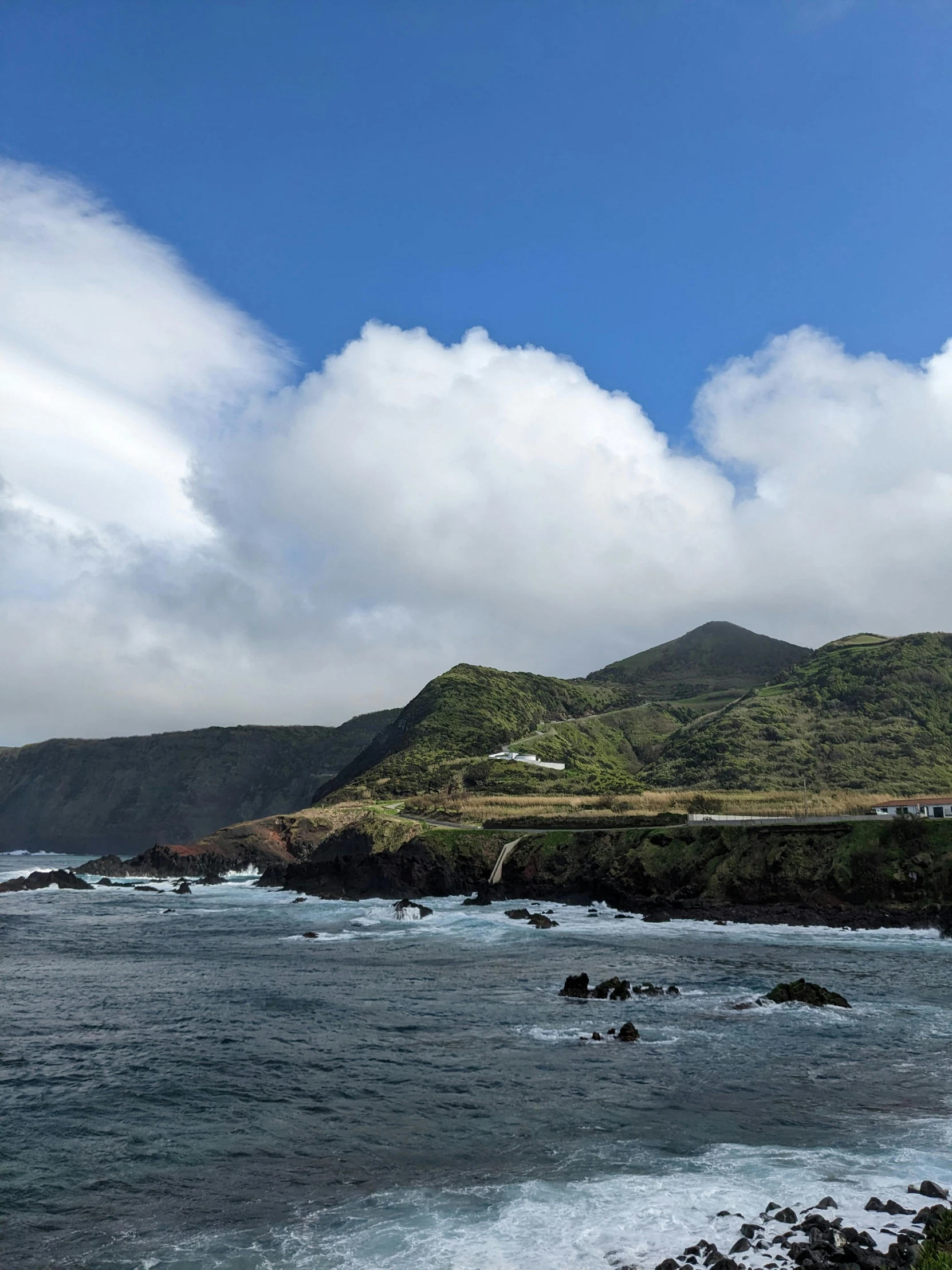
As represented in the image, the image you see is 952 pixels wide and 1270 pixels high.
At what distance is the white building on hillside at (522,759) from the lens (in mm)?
157500

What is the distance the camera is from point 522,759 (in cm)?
16300

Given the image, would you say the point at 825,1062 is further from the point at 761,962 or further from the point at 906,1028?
the point at 761,962

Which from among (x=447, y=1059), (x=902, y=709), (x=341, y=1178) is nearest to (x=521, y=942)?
(x=447, y=1059)

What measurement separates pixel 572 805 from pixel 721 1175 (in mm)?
88708

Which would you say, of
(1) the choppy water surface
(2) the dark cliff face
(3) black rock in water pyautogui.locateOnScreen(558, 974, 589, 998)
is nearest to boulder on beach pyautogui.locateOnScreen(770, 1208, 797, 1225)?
(1) the choppy water surface

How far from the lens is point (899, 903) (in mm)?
54688

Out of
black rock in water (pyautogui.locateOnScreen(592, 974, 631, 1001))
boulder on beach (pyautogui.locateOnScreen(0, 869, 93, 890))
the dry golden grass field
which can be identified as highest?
the dry golden grass field

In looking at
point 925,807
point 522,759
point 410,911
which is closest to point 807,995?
point 410,911

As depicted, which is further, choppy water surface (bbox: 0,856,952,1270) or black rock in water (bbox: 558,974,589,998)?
black rock in water (bbox: 558,974,589,998)

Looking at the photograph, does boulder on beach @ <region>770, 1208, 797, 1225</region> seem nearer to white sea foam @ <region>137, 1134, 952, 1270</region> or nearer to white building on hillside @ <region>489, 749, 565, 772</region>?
white sea foam @ <region>137, 1134, 952, 1270</region>

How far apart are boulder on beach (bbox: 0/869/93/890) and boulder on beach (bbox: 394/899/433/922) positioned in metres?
59.7

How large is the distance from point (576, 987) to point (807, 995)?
934cm

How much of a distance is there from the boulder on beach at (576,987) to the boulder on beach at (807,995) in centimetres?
743

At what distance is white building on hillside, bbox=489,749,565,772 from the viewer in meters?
158
